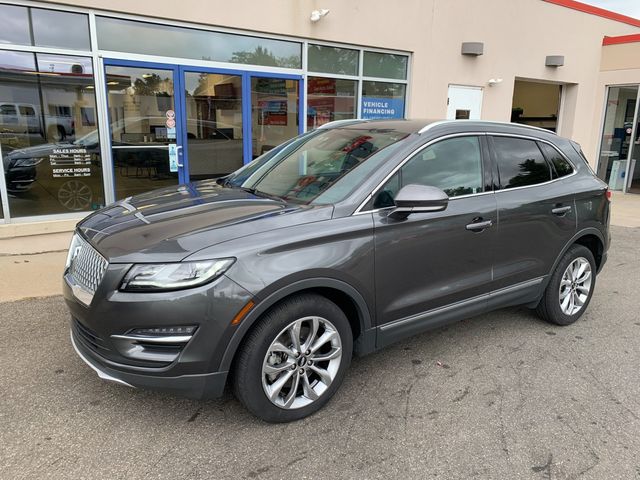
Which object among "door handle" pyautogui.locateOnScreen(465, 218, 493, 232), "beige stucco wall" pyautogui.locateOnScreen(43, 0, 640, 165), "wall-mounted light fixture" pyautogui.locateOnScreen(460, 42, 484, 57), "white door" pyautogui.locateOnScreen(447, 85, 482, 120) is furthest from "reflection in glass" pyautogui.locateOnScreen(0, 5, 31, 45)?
"wall-mounted light fixture" pyautogui.locateOnScreen(460, 42, 484, 57)

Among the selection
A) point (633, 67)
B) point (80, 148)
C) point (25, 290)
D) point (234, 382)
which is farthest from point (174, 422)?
point (633, 67)

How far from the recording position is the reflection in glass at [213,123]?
25.1 feet

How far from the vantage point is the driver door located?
3158mm

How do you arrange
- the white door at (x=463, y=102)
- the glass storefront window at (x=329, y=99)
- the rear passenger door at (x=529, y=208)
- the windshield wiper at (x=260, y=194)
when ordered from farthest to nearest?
the white door at (x=463, y=102)
the glass storefront window at (x=329, y=99)
the rear passenger door at (x=529, y=208)
the windshield wiper at (x=260, y=194)

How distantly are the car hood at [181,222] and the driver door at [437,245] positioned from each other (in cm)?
54

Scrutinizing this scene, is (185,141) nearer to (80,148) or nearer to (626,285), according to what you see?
(80,148)

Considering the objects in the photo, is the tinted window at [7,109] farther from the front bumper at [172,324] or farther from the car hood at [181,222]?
the front bumper at [172,324]

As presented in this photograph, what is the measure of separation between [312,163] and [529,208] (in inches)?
68.8

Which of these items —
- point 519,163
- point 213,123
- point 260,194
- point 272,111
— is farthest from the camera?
point 272,111

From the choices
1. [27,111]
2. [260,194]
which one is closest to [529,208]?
[260,194]

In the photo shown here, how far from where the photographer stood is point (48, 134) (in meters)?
6.60

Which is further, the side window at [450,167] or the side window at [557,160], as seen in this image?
the side window at [557,160]

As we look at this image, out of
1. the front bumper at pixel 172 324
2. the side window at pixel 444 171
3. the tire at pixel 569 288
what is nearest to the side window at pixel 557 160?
the tire at pixel 569 288

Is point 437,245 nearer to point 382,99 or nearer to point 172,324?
point 172,324
